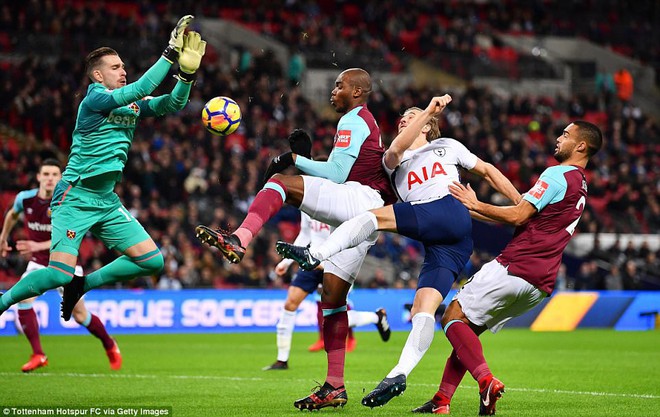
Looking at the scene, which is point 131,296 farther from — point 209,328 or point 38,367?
point 38,367

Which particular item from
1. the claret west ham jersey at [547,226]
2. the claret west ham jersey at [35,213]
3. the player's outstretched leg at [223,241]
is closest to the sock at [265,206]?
the player's outstretched leg at [223,241]

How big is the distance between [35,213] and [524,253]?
688 cm

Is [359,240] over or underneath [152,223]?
over

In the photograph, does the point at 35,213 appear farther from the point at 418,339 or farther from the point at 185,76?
the point at 418,339

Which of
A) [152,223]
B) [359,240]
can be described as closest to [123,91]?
[359,240]

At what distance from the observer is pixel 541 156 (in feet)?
99.1

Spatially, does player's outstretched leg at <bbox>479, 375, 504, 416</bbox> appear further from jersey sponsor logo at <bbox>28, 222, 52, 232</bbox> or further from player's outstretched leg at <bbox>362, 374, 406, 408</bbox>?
jersey sponsor logo at <bbox>28, 222, 52, 232</bbox>

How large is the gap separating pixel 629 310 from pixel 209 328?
942 cm

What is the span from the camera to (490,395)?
24.4ft

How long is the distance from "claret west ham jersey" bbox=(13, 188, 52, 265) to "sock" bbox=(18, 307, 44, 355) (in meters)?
0.68

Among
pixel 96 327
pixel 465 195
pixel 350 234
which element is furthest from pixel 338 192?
pixel 96 327

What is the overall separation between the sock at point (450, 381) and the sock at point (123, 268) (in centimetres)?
266

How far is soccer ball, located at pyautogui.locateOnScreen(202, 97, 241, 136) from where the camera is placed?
8.65 metres

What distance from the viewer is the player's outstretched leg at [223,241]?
23.7 ft
